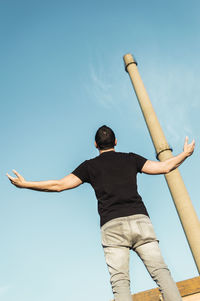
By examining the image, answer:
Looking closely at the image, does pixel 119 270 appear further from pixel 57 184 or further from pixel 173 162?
pixel 173 162

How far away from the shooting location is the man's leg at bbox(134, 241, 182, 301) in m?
2.08

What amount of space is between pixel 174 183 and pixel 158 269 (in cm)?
1215

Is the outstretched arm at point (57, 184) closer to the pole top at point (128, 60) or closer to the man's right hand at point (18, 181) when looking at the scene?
the man's right hand at point (18, 181)

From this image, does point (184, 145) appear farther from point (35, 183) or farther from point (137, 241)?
point (35, 183)

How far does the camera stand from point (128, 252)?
2.27 meters

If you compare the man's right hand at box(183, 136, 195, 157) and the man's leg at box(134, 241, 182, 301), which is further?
the man's right hand at box(183, 136, 195, 157)

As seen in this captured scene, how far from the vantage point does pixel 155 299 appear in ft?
17.7

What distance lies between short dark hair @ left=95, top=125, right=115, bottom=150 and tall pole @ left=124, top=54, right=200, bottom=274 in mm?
11386

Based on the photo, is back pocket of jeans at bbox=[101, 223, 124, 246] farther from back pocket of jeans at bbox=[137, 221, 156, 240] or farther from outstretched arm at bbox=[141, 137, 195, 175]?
outstretched arm at bbox=[141, 137, 195, 175]

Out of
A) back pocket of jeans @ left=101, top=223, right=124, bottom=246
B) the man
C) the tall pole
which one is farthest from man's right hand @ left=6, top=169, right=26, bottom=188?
the tall pole

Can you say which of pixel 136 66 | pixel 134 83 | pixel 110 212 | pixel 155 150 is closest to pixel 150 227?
pixel 110 212

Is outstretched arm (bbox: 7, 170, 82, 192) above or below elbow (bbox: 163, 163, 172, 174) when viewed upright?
above

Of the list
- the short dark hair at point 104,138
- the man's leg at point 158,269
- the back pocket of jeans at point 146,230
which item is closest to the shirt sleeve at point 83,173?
the short dark hair at point 104,138

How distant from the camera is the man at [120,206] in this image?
85.0 inches
